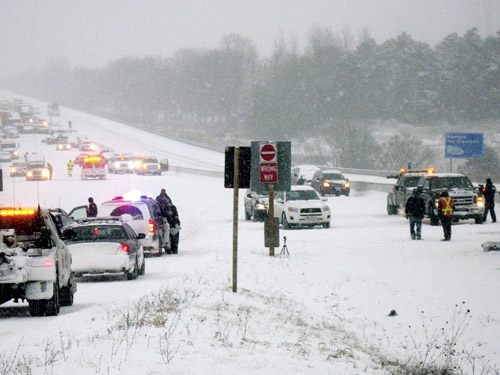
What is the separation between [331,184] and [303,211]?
21214mm

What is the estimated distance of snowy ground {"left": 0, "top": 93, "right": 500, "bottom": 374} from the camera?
10.0 meters

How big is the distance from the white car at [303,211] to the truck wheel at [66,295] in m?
21.2

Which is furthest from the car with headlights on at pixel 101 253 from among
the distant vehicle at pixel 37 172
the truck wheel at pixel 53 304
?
the distant vehicle at pixel 37 172

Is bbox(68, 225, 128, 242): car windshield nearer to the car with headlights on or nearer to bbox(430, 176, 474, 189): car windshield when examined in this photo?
the car with headlights on

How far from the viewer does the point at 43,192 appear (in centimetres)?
6150

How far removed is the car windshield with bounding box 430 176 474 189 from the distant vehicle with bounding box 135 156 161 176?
4293 cm

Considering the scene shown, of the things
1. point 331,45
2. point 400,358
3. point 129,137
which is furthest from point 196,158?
point 400,358

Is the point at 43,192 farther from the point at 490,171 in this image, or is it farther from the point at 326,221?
the point at 490,171

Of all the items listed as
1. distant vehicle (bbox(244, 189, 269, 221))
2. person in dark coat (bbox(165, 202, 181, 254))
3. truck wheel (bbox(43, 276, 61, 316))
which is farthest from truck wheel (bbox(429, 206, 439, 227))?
truck wheel (bbox(43, 276, 61, 316))

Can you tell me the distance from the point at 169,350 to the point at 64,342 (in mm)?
1423

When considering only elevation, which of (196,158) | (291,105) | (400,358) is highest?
(291,105)

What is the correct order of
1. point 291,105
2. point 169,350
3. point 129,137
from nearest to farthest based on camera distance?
point 169,350 < point 129,137 < point 291,105

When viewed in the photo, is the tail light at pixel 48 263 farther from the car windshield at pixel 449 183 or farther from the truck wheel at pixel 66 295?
the car windshield at pixel 449 183

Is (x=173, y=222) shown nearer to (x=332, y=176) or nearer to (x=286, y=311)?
(x=286, y=311)
